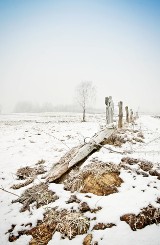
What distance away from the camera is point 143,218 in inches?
114

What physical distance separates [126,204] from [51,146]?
5.71 metres

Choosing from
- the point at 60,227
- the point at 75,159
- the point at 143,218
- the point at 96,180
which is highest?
the point at 75,159

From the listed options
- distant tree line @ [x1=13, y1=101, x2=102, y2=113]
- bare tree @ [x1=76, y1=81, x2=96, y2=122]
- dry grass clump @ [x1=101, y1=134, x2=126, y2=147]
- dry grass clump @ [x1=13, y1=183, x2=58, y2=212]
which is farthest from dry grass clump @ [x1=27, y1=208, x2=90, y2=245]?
distant tree line @ [x1=13, y1=101, x2=102, y2=113]

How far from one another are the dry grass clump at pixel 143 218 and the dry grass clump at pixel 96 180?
0.70m

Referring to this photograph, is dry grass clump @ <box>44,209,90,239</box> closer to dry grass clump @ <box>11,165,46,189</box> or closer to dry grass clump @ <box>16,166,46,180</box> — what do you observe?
dry grass clump @ <box>11,165,46,189</box>

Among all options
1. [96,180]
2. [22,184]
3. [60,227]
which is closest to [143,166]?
[96,180]

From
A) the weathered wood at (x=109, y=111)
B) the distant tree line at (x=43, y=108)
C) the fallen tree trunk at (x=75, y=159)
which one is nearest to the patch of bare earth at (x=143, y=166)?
the fallen tree trunk at (x=75, y=159)

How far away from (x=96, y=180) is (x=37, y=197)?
115 centimetres

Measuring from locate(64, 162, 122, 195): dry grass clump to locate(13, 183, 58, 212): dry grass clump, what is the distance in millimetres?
389

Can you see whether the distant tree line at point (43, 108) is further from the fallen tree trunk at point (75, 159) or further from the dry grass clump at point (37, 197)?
the dry grass clump at point (37, 197)

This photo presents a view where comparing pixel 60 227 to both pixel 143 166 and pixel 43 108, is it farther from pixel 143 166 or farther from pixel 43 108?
pixel 43 108

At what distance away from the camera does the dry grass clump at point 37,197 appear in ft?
11.6

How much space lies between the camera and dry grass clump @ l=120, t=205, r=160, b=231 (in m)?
2.82

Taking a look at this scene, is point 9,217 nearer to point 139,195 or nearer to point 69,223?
point 69,223
